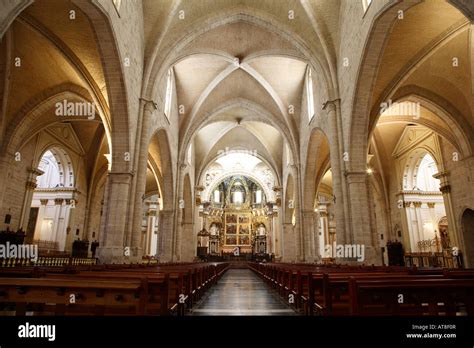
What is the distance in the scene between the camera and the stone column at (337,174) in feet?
35.2

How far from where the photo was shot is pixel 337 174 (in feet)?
37.2

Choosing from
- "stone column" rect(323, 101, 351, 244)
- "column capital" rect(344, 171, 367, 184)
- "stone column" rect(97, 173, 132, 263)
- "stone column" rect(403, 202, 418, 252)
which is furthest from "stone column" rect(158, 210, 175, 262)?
"stone column" rect(403, 202, 418, 252)

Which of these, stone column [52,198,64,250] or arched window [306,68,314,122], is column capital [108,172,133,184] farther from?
stone column [52,198,64,250]

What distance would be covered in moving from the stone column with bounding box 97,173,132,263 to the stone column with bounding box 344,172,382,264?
7717 mm

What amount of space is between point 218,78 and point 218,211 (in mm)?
23441

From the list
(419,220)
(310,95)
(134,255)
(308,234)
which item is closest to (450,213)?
(419,220)

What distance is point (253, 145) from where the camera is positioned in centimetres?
2983

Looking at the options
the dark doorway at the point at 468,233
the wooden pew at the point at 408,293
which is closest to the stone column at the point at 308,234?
the dark doorway at the point at 468,233

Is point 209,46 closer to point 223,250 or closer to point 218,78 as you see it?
point 218,78

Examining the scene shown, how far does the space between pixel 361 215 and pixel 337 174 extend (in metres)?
1.76

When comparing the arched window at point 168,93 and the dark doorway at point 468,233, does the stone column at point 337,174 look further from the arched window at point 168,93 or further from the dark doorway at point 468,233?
the arched window at point 168,93

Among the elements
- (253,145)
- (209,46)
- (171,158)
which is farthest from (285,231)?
(209,46)

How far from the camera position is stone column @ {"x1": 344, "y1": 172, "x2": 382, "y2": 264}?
999 centimetres

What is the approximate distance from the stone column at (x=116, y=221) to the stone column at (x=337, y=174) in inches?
301
